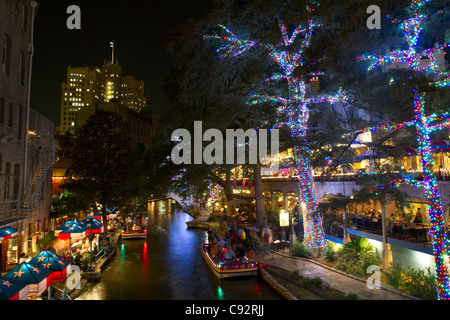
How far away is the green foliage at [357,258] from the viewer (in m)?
15.5

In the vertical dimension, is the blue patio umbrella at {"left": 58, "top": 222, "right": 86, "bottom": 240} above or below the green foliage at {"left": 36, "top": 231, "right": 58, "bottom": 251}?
above

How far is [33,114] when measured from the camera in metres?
20.3

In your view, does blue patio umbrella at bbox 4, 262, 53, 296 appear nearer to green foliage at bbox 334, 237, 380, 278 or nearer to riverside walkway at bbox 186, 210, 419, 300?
riverside walkway at bbox 186, 210, 419, 300

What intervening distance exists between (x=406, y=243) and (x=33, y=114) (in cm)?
2287

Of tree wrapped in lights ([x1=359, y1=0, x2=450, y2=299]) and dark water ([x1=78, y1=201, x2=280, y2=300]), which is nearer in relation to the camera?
tree wrapped in lights ([x1=359, y1=0, x2=450, y2=299])

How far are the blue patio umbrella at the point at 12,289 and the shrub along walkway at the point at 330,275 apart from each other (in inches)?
409

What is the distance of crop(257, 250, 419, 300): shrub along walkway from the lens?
488 inches

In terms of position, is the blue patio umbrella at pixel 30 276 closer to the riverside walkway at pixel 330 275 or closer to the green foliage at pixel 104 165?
the riverside walkway at pixel 330 275

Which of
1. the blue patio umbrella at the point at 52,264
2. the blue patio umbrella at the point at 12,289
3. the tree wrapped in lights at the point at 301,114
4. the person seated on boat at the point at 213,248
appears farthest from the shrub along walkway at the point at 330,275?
the blue patio umbrella at the point at 12,289

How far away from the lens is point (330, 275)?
50.7 ft

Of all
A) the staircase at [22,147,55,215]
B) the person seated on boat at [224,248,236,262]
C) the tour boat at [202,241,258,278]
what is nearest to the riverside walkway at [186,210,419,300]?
the tour boat at [202,241,258,278]

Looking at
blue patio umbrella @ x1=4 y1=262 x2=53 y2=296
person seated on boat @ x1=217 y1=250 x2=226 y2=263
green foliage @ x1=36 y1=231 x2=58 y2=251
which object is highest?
blue patio umbrella @ x1=4 y1=262 x2=53 y2=296

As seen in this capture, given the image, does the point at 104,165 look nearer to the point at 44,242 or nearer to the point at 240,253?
the point at 44,242

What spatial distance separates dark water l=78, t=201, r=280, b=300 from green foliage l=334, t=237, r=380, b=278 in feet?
12.6
